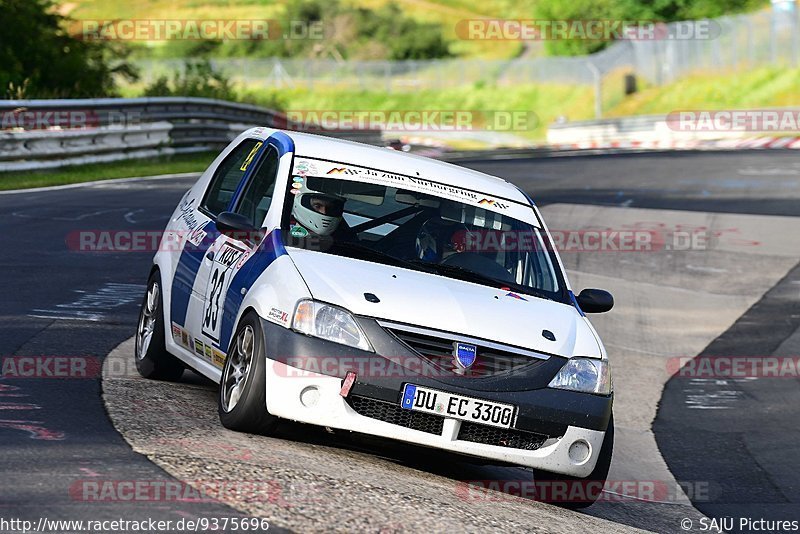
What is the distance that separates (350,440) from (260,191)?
1582mm

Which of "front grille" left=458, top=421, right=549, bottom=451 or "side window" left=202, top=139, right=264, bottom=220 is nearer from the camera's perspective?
"front grille" left=458, top=421, right=549, bottom=451

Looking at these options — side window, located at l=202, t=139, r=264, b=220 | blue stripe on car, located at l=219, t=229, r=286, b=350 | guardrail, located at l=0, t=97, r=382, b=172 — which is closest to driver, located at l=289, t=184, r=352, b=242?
blue stripe on car, located at l=219, t=229, r=286, b=350

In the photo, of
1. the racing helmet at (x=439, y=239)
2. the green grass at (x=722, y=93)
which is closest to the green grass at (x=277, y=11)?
the green grass at (x=722, y=93)

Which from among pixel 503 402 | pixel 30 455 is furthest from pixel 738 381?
pixel 30 455

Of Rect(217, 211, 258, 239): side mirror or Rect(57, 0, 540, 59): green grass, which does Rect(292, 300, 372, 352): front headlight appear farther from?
Rect(57, 0, 540, 59): green grass

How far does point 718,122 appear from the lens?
52.2 metres

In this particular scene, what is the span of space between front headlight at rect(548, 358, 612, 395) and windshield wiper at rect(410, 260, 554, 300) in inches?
28.3

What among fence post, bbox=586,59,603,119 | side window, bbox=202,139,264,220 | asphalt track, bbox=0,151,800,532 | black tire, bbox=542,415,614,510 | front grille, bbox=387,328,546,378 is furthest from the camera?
fence post, bbox=586,59,603,119

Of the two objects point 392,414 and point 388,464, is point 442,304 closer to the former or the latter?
point 392,414

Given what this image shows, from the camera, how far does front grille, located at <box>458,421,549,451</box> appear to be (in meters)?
6.63

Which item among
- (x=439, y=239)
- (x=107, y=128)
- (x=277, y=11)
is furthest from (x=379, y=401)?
(x=277, y=11)

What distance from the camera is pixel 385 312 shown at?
21.8 feet

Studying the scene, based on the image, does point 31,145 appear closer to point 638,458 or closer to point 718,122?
point 638,458

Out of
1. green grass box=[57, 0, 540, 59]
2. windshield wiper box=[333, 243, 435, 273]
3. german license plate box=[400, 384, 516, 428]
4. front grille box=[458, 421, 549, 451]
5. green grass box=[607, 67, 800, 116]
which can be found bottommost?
front grille box=[458, 421, 549, 451]
